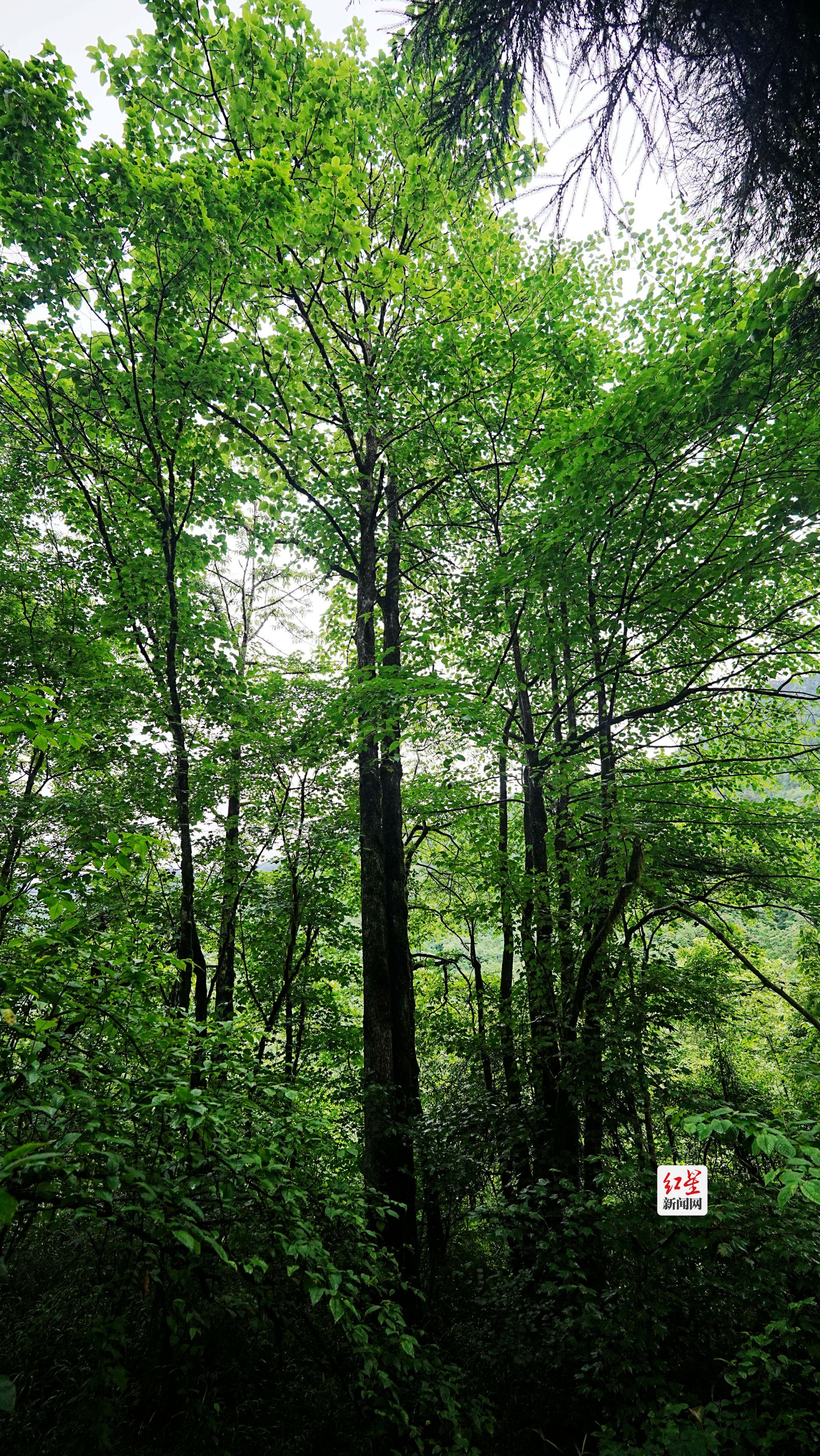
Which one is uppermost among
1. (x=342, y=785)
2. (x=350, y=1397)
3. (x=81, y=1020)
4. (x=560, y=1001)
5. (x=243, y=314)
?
(x=243, y=314)

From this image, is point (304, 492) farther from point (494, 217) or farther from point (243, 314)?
point (494, 217)

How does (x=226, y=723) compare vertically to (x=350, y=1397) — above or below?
above

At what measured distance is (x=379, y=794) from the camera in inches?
319

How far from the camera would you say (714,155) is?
2.54m

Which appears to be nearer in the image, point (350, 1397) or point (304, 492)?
point (350, 1397)

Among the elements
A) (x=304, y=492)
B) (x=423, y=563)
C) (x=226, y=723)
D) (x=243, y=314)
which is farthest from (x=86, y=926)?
(x=243, y=314)

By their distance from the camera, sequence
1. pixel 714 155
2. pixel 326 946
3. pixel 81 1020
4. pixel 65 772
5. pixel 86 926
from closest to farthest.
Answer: pixel 714 155 < pixel 81 1020 < pixel 86 926 < pixel 65 772 < pixel 326 946

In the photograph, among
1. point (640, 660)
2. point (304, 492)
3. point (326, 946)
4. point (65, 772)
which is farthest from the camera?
point (326, 946)

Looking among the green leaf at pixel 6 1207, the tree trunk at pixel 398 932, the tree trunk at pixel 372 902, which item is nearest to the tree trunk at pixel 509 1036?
the tree trunk at pixel 398 932

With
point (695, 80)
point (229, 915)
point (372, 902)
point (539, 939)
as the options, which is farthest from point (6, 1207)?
point (229, 915)

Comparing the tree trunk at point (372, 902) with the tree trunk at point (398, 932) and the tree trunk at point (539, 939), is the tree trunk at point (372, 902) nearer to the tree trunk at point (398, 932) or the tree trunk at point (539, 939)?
→ the tree trunk at point (398, 932)

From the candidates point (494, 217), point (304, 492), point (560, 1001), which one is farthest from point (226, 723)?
point (494, 217)

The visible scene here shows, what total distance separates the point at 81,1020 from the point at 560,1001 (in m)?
5.02

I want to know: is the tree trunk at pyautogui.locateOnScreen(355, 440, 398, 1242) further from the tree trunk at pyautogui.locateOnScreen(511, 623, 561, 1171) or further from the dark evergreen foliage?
the dark evergreen foliage
